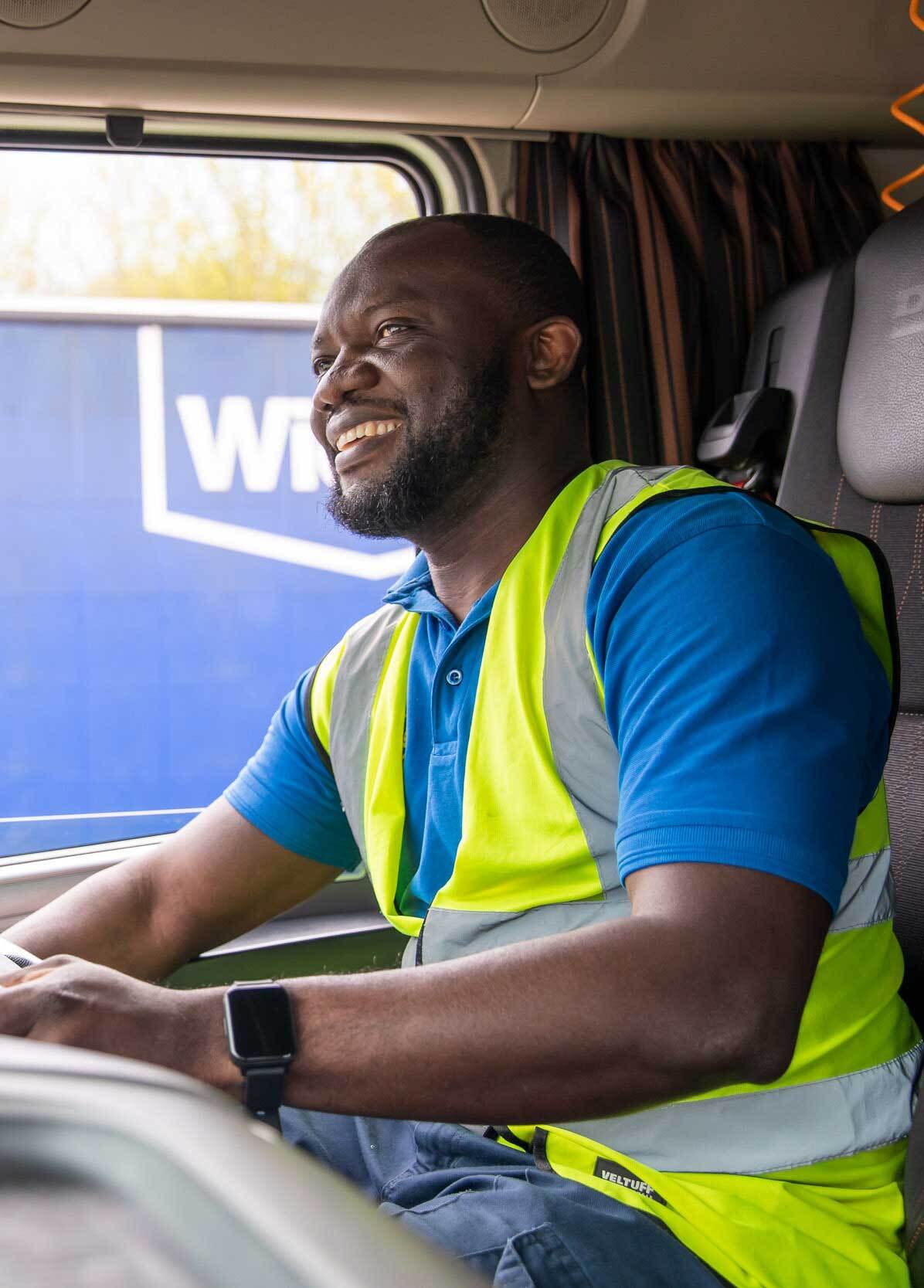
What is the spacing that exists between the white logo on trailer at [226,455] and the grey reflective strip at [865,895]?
196 cm

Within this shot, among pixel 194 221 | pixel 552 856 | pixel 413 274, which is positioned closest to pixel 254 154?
pixel 194 221

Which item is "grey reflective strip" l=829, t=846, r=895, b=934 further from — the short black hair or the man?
the short black hair

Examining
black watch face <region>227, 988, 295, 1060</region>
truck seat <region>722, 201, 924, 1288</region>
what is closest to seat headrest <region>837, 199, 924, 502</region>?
truck seat <region>722, 201, 924, 1288</region>

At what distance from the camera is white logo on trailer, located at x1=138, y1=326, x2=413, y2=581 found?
3234 millimetres

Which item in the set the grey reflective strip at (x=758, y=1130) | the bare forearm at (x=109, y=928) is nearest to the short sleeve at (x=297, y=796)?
the bare forearm at (x=109, y=928)

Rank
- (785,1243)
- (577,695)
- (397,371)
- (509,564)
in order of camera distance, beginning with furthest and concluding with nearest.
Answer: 1. (397,371)
2. (509,564)
3. (577,695)
4. (785,1243)

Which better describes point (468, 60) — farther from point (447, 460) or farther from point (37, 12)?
point (447, 460)

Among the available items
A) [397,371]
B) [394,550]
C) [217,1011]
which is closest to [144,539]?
[394,550]

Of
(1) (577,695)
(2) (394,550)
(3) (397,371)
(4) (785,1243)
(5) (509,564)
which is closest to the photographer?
(4) (785,1243)

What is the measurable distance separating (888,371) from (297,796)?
40.4 inches

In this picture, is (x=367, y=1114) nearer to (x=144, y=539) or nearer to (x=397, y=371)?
(x=397, y=371)

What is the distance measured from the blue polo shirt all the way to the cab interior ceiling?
3.35ft

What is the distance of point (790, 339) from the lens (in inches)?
86.6

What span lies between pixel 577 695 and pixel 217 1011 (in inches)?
20.1
